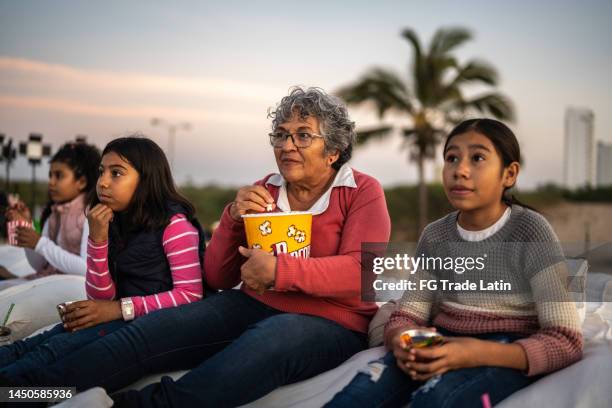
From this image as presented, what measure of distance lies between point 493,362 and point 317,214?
992 mm

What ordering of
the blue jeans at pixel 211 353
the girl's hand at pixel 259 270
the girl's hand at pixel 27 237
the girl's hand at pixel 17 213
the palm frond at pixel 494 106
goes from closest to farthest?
the blue jeans at pixel 211 353
the girl's hand at pixel 259 270
the girl's hand at pixel 27 237
the girl's hand at pixel 17 213
the palm frond at pixel 494 106

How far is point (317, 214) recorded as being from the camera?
259 cm

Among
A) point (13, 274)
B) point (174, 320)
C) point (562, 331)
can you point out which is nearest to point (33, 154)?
point (13, 274)

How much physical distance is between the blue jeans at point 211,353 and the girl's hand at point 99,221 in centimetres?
48

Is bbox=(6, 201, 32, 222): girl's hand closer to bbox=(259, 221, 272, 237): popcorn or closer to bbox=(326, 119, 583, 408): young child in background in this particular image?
bbox=(259, 221, 272, 237): popcorn

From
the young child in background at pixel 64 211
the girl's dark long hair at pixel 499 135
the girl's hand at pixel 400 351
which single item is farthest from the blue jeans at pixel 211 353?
the young child in background at pixel 64 211

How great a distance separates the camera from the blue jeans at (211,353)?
2.09m

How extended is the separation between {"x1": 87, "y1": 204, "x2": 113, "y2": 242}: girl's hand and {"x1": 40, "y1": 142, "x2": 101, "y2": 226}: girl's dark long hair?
4.86 feet

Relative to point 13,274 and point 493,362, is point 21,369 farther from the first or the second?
point 13,274

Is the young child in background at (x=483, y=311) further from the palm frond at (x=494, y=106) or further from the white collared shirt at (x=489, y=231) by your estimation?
the palm frond at (x=494, y=106)

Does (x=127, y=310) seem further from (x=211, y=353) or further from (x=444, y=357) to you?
(x=444, y=357)

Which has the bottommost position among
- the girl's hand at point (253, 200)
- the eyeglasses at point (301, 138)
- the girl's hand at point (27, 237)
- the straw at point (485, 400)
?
Answer: the straw at point (485, 400)

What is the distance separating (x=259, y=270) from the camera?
2.26m

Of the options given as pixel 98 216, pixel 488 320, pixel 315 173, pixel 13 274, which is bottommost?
pixel 13 274
